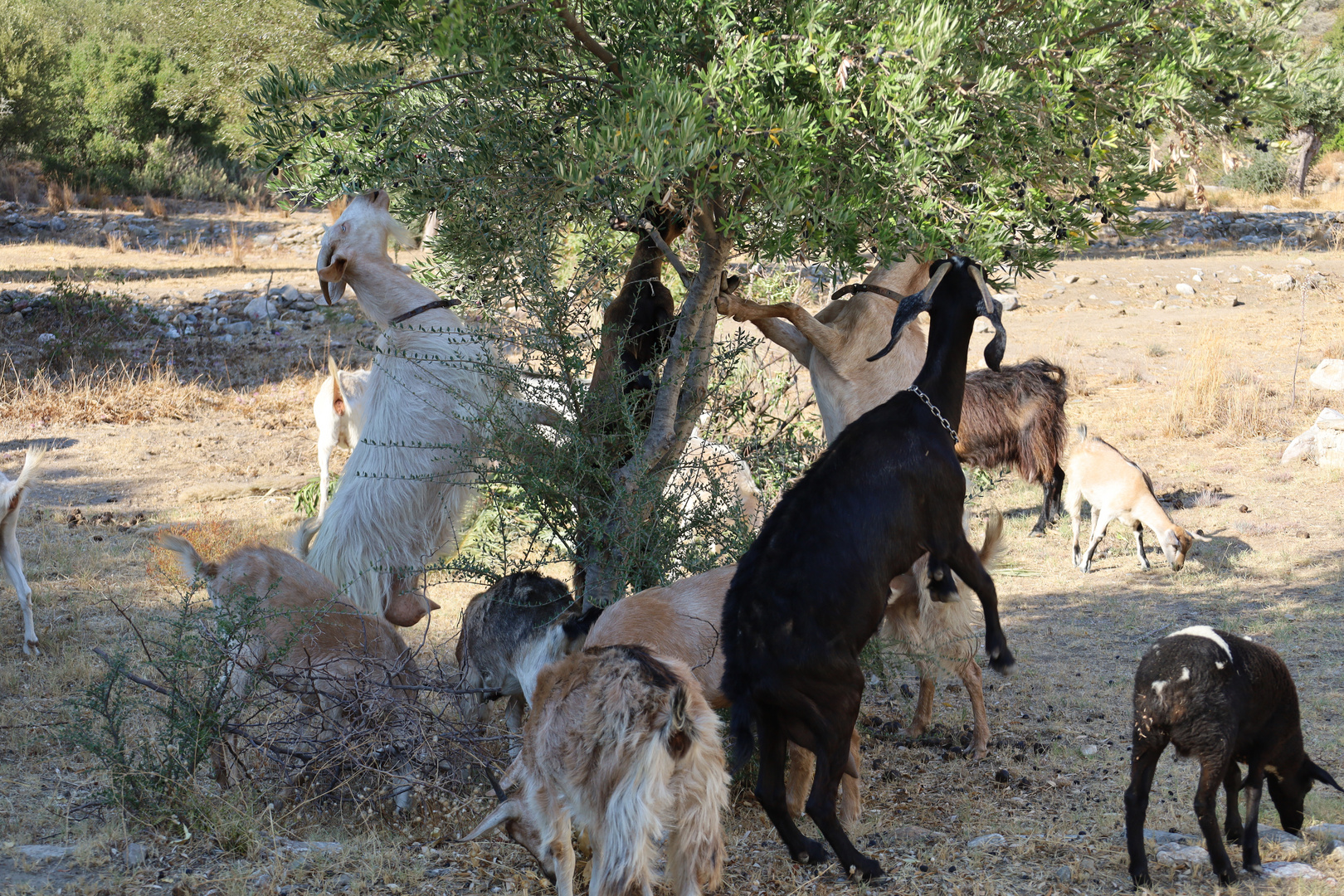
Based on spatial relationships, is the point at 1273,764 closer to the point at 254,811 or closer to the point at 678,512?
the point at 678,512

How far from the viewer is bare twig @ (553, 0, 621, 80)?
428cm

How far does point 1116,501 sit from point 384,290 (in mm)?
6511

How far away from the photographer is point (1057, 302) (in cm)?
1811

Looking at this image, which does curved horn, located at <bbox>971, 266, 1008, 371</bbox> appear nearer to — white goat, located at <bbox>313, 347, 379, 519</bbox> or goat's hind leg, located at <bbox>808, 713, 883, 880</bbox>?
goat's hind leg, located at <bbox>808, 713, 883, 880</bbox>

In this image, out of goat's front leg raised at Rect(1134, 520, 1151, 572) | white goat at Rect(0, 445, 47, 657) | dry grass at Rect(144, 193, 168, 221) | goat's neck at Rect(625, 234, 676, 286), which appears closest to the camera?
goat's neck at Rect(625, 234, 676, 286)

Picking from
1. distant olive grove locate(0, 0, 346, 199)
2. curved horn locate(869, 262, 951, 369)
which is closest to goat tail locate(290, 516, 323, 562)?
curved horn locate(869, 262, 951, 369)

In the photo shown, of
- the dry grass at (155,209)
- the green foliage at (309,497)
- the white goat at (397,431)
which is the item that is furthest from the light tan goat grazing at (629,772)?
the dry grass at (155,209)

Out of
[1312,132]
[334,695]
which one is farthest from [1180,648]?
[1312,132]

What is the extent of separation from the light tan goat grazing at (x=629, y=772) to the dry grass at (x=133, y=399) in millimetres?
11468

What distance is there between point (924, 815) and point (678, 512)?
1751mm

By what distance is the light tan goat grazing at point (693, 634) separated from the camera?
14.0 feet

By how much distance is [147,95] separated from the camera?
28.3m

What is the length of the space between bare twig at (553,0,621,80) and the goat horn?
2944mm

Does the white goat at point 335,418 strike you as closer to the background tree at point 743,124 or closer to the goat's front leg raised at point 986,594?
the background tree at point 743,124
